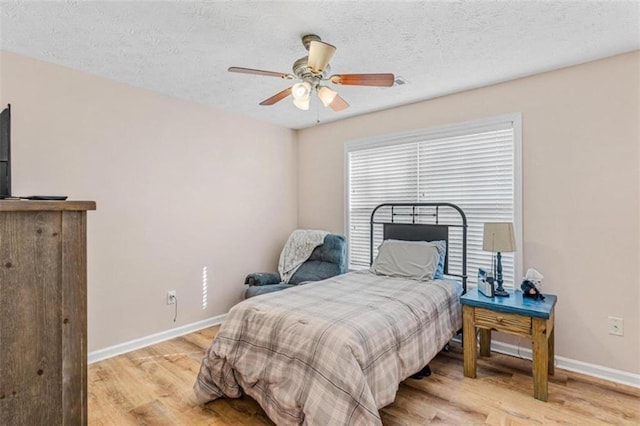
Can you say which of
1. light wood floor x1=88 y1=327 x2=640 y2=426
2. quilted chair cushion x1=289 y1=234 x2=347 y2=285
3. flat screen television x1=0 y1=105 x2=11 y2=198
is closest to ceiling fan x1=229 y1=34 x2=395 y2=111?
flat screen television x1=0 y1=105 x2=11 y2=198

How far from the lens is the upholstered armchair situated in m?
3.77

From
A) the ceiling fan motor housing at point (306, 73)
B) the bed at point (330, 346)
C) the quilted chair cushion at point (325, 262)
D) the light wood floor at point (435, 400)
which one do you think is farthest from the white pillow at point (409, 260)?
the ceiling fan motor housing at point (306, 73)

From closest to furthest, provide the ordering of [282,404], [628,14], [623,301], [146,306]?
[282,404], [628,14], [623,301], [146,306]

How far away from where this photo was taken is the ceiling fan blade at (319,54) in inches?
77.2

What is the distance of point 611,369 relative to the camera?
260cm

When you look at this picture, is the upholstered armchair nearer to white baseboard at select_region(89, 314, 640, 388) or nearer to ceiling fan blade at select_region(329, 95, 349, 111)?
white baseboard at select_region(89, 314, 640, 388)

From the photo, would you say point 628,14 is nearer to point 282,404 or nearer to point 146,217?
point 282,404

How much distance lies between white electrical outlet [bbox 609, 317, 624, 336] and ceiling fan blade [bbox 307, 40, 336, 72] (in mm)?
2830

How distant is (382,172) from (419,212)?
65cm

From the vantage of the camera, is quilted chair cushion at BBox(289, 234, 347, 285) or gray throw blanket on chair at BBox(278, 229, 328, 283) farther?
gray throw blanket on chair at BBox(278, 229, 328, 283)

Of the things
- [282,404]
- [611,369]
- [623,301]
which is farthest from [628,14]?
[282,404]

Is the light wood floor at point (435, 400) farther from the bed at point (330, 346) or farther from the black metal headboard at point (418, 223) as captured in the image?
the black metal headboard at point (418, 223)

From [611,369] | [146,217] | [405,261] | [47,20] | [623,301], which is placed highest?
[47,20]

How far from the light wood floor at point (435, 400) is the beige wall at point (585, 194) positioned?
1.42ft
